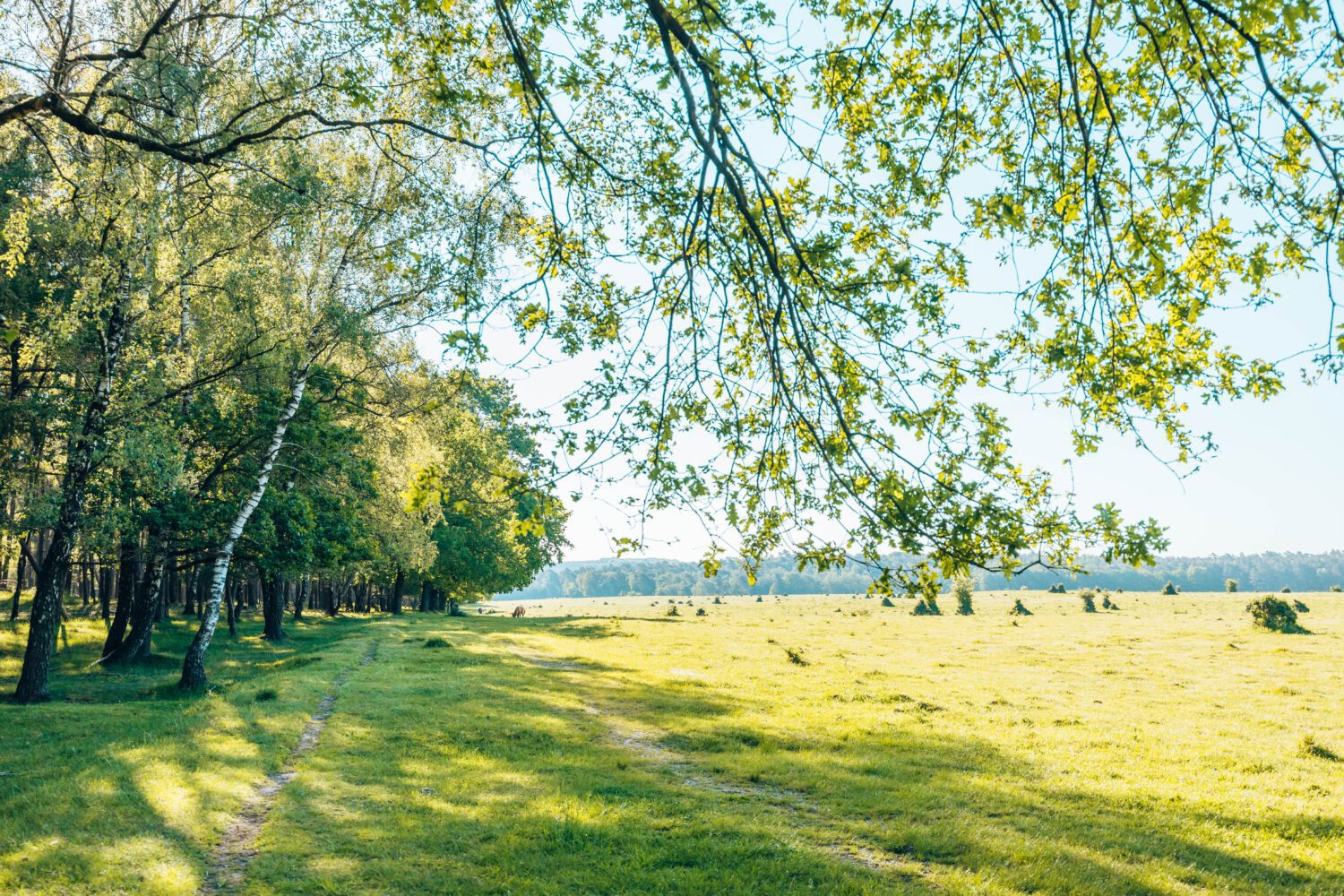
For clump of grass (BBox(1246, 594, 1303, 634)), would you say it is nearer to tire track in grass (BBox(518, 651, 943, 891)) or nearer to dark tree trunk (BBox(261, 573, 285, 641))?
tire track in grass (BBox(518, 651, 943, 891))

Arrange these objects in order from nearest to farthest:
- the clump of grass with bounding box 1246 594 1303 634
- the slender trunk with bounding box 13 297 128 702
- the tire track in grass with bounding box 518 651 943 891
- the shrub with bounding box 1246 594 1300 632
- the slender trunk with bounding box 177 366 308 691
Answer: the tire track in grass with bounding box 518 651 943 891 → the slender trunk with bounding box 13 297 128 702 → the slender trunk with bounding box 177 366 308 691 → the clump of grass with bounding box 1246 594 1303 634 → the shrub with bounding box 1246 594 1300 632

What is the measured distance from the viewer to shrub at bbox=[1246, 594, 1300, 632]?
44384 mm

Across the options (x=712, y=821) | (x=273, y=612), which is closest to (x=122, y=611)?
(x=273, y=612)

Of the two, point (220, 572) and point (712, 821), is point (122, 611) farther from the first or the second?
point (712, 821)

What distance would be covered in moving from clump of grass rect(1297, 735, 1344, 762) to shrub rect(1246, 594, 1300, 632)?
117ft

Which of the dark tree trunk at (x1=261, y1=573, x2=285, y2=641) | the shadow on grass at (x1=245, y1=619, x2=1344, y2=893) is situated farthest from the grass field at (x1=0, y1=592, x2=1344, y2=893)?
the dark tree trunk at (x1=261, y1=573, x2=285, y2=641)

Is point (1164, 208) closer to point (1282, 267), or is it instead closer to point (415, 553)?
point (1282, 267)

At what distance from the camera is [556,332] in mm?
8336

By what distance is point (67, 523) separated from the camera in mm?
17500

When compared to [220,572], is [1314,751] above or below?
below

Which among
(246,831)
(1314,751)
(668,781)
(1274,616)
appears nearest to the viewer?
(246,831)

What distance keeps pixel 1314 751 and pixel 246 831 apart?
65.9 feet

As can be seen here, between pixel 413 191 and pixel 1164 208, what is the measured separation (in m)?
16.5

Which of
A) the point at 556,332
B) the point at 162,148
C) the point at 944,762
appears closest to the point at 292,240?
the point at 162,148
